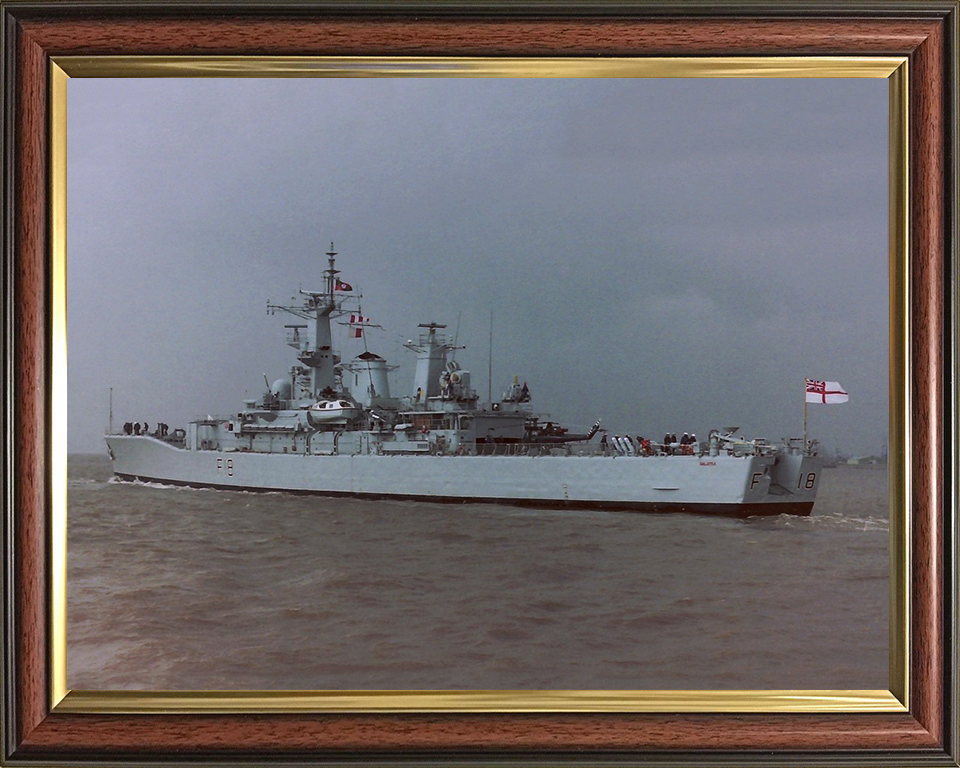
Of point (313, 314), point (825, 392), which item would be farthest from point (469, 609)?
point (313, 314)

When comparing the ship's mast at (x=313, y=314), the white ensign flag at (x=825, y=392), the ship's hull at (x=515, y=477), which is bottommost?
the ship's hull at (x=515, y=477)

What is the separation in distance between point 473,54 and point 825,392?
5.43 ft

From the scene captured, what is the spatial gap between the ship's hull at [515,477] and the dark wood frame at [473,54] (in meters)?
0.76

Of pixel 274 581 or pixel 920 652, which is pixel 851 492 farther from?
pixel 274 581

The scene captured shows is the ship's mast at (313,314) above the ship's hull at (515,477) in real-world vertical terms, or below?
above

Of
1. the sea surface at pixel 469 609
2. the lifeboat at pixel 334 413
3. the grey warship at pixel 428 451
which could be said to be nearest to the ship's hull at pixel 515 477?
the grey warship at pixel 428 451

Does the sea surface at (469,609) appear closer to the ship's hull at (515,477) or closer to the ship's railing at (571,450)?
the ship's hull at (515,477)

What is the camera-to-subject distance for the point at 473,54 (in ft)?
7.06

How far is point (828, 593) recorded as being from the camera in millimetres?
2535

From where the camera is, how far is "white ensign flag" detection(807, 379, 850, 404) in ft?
8.25

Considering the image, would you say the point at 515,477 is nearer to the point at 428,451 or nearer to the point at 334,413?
the point at 428,451

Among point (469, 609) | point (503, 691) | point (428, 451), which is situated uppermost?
point (469, 609)

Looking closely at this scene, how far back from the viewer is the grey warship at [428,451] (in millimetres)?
3777

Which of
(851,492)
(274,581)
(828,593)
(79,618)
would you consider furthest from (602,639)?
(79,618)
